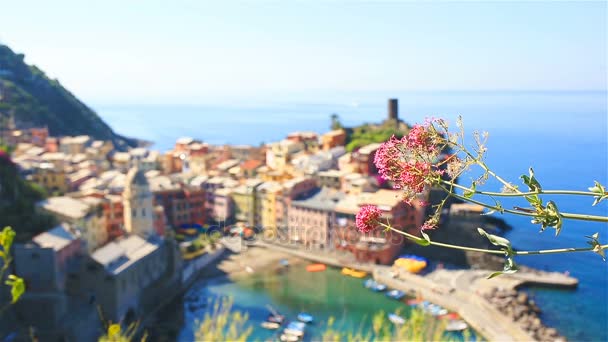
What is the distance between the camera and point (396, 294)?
12117 mm

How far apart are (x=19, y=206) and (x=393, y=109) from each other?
1486 centimetres

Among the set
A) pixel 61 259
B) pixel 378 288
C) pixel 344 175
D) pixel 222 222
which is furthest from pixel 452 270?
pixel 61 259

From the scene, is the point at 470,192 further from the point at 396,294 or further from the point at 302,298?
the point at 396,294

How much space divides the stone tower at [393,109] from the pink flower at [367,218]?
22.2 m

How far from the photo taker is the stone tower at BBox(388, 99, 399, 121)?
22562 mm

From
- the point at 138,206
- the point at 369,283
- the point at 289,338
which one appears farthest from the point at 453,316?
the point at 138,206

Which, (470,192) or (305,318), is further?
(305,318)

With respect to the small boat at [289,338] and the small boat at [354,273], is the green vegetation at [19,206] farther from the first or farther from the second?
the small boat at [354,273]

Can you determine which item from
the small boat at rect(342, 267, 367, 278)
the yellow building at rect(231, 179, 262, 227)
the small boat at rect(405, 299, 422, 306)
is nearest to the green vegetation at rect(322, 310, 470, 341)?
the small boat at rect(405, 299, 422, 306)

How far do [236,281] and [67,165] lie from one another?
8813 millimetres

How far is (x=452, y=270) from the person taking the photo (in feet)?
44.3

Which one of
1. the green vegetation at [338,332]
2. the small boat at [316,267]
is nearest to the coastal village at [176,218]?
the small boat at [316,267]

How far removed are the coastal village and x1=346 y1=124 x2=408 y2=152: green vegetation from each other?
445 millimetres

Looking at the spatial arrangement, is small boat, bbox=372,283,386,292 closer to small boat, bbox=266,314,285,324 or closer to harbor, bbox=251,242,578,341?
harbor, bbox=251,242,578,341
